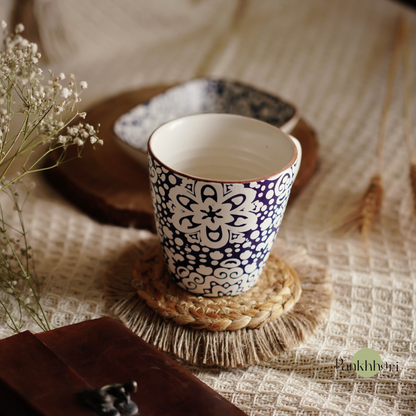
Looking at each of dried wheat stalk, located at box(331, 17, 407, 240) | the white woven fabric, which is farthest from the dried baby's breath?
dried wheat stalk, located at box(331, 17, 407, 240)

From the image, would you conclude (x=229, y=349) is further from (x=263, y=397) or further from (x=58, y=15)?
(x=58, y=15)

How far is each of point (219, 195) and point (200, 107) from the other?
1.72ft

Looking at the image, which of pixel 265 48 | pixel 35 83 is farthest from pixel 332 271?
pixel 265 48

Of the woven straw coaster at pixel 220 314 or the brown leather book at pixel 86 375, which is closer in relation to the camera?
the brown leather book at pixel 86 375

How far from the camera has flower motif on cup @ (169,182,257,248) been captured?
1.51 ft

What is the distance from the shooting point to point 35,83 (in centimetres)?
45

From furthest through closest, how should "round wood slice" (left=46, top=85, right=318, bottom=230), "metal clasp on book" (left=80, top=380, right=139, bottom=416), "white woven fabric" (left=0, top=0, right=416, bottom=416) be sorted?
"round wood slice" (left=46, top=85, right=318, bottom=230)
"white woven fabric" (left=0, top=0, right=416, bottom=416)
"metal clasp on book" (left=80, top=380, right=139, bottom=416)

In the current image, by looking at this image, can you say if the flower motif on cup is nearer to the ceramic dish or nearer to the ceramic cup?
the ceramic cup

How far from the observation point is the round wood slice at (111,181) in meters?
0.74

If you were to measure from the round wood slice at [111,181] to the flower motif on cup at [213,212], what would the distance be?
242mm

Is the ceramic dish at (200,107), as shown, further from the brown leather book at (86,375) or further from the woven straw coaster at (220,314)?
the brown leather book at (86,375)

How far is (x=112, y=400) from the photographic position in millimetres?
394

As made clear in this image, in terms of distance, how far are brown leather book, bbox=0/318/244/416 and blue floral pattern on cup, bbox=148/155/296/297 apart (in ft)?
0.35

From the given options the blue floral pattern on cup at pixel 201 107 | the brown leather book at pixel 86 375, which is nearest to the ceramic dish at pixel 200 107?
the blue floral pattern on cup at pixel 201 107
